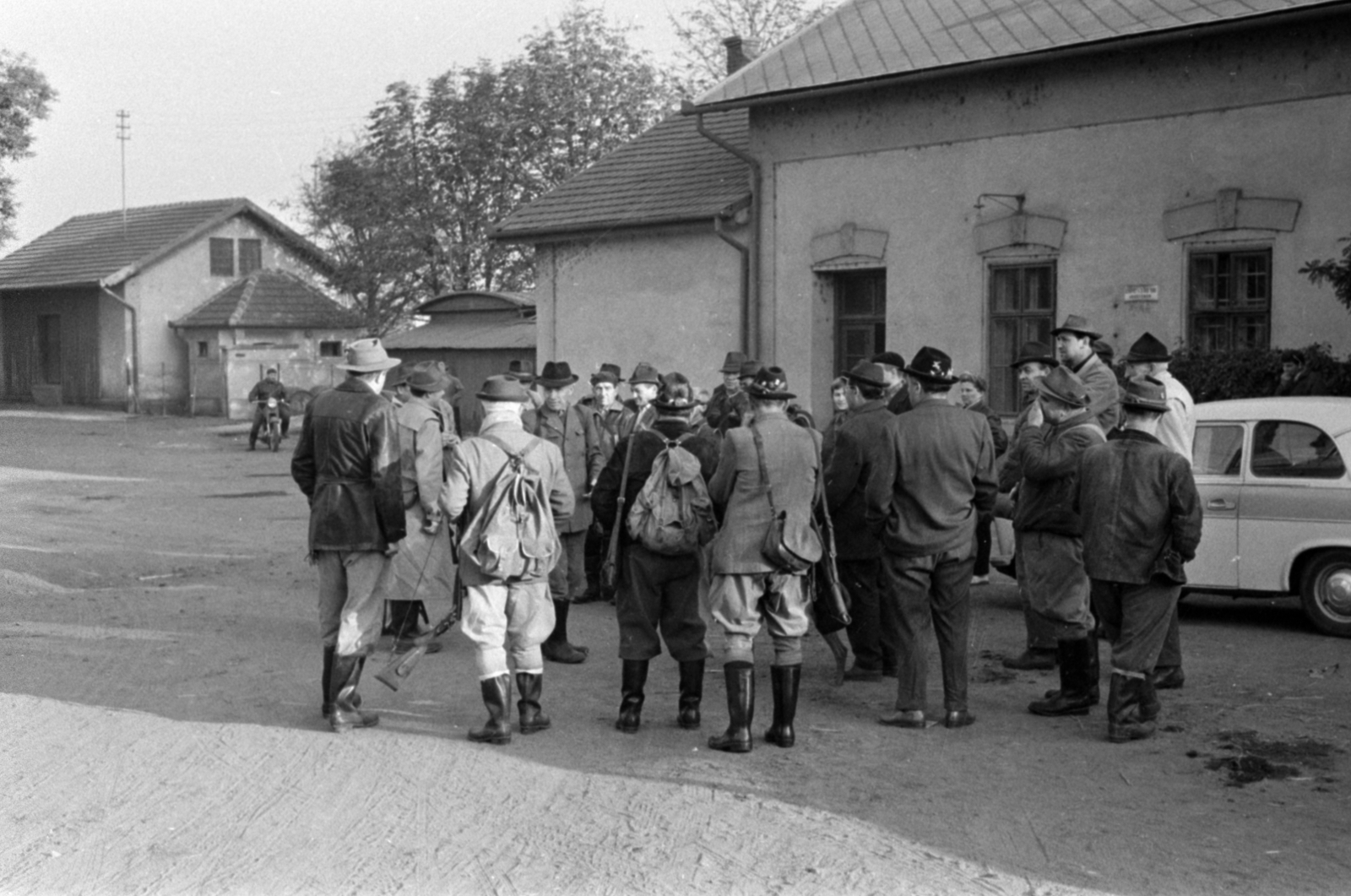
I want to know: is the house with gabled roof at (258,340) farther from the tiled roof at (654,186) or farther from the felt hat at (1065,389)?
the felt hat at (1065,389)

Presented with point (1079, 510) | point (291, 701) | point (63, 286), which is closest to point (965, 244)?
point (1079, 510)

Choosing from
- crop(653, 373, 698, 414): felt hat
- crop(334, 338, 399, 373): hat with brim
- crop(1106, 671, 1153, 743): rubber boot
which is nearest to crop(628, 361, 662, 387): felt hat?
crop(653, 373, 698, 414): felt hat

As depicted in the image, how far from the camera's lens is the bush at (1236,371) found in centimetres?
1406

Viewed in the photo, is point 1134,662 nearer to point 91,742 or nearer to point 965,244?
point 91,742

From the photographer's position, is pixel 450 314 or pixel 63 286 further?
pixel 63 286

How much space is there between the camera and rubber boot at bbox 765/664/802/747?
7.30m

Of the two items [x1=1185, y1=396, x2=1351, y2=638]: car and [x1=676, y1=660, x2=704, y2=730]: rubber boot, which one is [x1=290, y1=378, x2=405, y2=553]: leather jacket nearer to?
[x1=676, y1=660, x2=704, y2=730]: rubber boot

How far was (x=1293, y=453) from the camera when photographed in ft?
33.3

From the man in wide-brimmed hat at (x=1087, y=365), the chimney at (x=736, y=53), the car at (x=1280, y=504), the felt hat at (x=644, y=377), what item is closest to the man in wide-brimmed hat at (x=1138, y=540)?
the man in wide-brimmed hat at (x=1087, y=365)

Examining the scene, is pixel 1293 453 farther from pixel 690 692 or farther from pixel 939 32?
pixel 939 32

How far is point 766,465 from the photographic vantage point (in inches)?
290

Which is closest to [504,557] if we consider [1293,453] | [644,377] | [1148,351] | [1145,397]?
[1145,397]

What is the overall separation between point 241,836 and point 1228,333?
12.3m

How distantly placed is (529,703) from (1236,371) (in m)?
9.39
